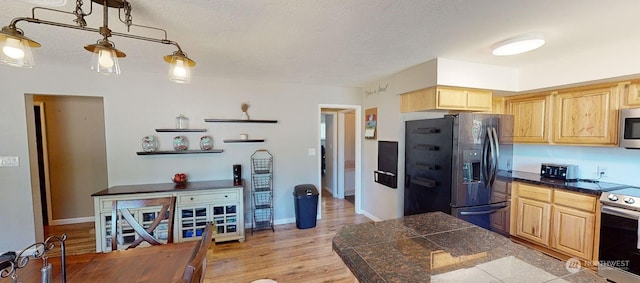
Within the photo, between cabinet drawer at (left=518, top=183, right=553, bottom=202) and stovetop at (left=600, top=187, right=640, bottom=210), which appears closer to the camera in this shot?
stovetop at (left=600, top=187, right=640, bottom=210)

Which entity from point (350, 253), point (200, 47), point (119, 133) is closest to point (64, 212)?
point (119, 133)

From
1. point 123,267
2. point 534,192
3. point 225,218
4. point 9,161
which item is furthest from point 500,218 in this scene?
point 9,161

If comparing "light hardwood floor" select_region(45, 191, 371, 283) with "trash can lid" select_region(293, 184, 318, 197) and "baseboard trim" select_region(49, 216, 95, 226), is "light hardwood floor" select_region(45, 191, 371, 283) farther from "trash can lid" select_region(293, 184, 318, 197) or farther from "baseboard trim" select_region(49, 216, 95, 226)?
"trash can lid" select_region(293, 184, 318, 197)

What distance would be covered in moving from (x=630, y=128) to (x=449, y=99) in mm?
1481

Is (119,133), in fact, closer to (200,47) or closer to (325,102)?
(200,47)

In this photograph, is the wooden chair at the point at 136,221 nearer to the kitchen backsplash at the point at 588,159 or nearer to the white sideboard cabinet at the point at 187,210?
the white sideboard cabinet at the point at 187,210

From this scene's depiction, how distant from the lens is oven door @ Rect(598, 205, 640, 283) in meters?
2.04

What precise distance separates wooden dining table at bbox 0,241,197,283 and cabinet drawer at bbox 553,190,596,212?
3357 millimetres

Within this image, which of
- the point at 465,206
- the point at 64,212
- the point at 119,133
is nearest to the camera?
the point at 465,206

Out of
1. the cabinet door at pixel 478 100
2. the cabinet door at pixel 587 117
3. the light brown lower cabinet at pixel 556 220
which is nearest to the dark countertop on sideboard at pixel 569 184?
the light brown lower cabinet at pixel 556 220

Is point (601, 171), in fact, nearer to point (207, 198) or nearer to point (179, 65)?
point (179, 65)

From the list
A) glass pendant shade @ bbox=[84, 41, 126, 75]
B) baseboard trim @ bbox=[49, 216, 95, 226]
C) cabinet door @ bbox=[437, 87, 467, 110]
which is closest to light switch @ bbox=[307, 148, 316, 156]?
cabinet door @ bbox=[437, 87, 467, 110]

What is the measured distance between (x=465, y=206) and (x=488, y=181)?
0.38m

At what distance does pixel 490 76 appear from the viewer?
114 inches
